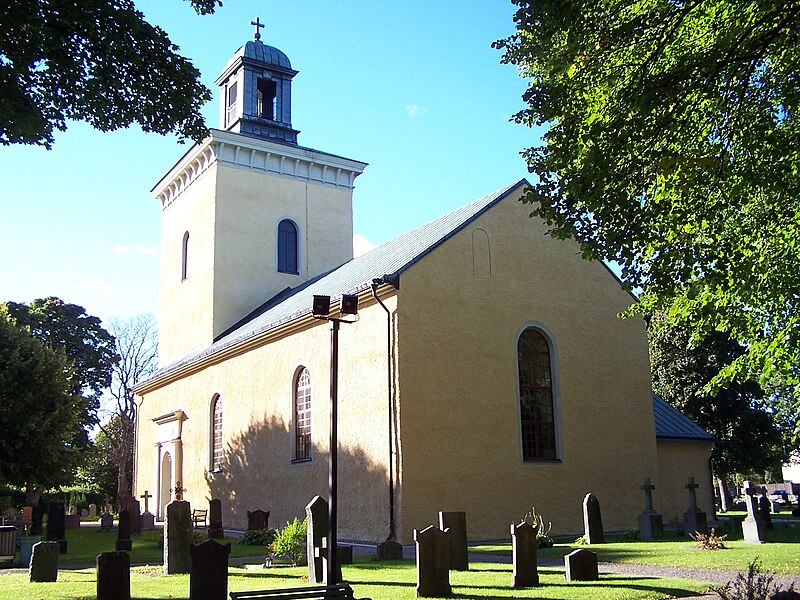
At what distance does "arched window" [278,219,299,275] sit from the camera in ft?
105

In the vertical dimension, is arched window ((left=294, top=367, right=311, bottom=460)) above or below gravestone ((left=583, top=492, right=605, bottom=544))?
above

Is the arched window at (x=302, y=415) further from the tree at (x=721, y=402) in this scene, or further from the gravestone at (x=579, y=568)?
the tree at (x=721, y=402)

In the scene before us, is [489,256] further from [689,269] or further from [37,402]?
[37,402]

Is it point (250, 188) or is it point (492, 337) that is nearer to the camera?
point (492, 337)

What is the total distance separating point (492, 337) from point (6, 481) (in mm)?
17582

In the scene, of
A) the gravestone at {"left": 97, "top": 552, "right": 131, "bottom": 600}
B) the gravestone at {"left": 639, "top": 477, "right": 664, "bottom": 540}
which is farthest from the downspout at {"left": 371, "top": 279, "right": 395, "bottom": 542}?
the gravestone at {"left": 97, "top": 552, "right": 131, "bottom": 600}

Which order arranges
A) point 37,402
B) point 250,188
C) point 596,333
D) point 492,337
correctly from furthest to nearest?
point 250,188 → point 37,402 → point 596,333 → point 492,337

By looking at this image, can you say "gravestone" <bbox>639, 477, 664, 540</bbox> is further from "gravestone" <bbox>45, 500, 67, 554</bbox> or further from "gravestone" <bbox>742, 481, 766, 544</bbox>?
"gravestone" <bbox>45, 500, 67, 554</bbox>

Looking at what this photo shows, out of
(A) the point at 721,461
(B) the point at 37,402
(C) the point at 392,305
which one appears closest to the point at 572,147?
(C) the point at 392,305

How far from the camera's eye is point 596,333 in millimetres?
22297

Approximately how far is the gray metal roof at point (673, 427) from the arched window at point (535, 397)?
421 centimetres

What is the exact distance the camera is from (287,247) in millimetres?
32438

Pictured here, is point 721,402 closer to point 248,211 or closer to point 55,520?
point 248,211

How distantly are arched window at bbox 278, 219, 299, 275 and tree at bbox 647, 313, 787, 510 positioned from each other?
15.5m
